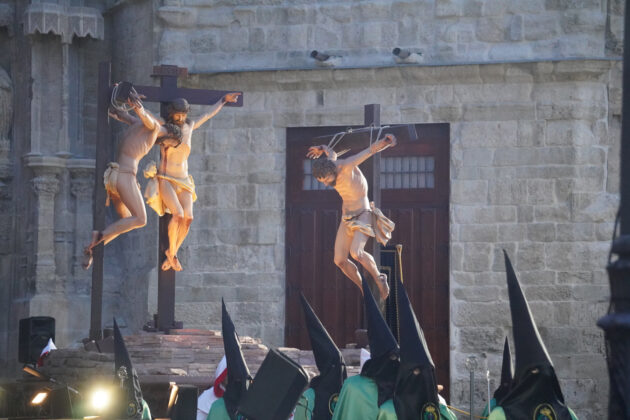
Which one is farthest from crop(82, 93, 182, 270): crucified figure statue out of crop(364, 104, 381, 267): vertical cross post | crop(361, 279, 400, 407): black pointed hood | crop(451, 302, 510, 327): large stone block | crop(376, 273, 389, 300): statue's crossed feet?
crop(361, 279, 400, 407): black pointed hood

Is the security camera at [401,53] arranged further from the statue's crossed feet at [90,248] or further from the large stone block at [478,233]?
the statue's crossed feet at [90,248]

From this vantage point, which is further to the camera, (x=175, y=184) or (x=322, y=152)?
(x=322, y=152)

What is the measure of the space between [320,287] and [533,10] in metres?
4.41

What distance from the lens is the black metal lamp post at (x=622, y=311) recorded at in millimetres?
4102

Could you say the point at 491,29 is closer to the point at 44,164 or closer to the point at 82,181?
the point at 82,181

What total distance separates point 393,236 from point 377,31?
103 inches

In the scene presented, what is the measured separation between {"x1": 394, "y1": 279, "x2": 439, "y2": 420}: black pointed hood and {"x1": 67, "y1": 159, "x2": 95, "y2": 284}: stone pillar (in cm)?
1054

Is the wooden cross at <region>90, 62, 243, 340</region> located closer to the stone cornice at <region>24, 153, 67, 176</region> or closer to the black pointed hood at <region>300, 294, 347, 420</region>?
A: the stone cornice at <region>24, 153, 67, 176</region>

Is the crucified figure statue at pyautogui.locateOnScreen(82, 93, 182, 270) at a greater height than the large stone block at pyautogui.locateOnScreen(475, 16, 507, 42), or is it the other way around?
the large stone block at pyautogui.locateOnScreen(475, 16, 507, 42)

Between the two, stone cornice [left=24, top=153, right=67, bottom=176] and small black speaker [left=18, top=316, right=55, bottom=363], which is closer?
small black speaker [left=18, top=316, right=55, bottom=363]

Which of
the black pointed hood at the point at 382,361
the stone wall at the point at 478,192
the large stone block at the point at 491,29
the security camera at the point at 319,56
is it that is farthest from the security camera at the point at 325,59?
the black pointed hood at the point at 382,361

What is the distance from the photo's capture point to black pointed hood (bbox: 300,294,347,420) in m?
7.42

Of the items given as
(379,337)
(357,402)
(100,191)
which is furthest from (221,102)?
(357,402)

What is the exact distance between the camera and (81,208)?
16.5 metres
